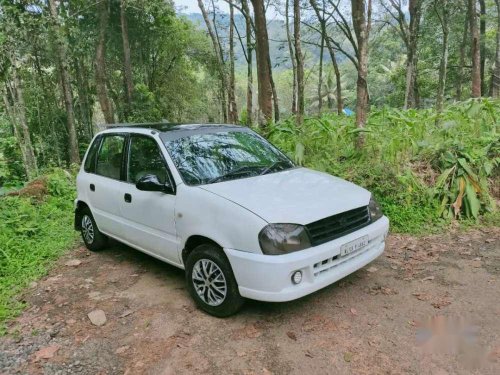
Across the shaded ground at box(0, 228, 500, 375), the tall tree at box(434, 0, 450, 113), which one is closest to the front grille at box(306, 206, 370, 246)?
the shaded ground at box(0, 228, 500, 375)

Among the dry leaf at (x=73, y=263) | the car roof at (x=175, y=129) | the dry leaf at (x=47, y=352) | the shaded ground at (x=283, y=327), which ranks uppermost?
the car roof at (x=175, y=129)

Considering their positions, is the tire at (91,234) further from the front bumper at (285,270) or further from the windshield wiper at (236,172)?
the front bumper at (285,270)

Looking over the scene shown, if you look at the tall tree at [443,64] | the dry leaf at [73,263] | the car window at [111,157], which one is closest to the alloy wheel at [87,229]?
the dry leaf at [73,263]

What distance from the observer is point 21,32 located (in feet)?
39.2

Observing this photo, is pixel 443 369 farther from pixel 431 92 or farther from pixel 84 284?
pixel 431 92

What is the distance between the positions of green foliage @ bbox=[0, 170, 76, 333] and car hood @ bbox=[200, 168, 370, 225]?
103 inches

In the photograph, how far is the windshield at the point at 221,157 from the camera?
3.99m

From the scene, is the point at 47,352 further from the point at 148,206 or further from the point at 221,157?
the point at 221,157

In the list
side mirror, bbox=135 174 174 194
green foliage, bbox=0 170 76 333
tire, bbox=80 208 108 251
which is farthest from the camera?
tire, bbox=80 208 108 251

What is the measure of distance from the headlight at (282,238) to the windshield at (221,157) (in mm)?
955

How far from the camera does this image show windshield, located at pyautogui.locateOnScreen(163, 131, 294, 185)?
157 inches

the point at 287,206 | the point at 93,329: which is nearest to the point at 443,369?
the point at 287,206

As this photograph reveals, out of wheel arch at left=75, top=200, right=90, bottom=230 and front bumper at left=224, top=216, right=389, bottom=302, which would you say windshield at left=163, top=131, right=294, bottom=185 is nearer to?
front bumper at left=224, top=216, right=389, bottom=302

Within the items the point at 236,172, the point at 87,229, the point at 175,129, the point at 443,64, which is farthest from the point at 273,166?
the point at 443,64
